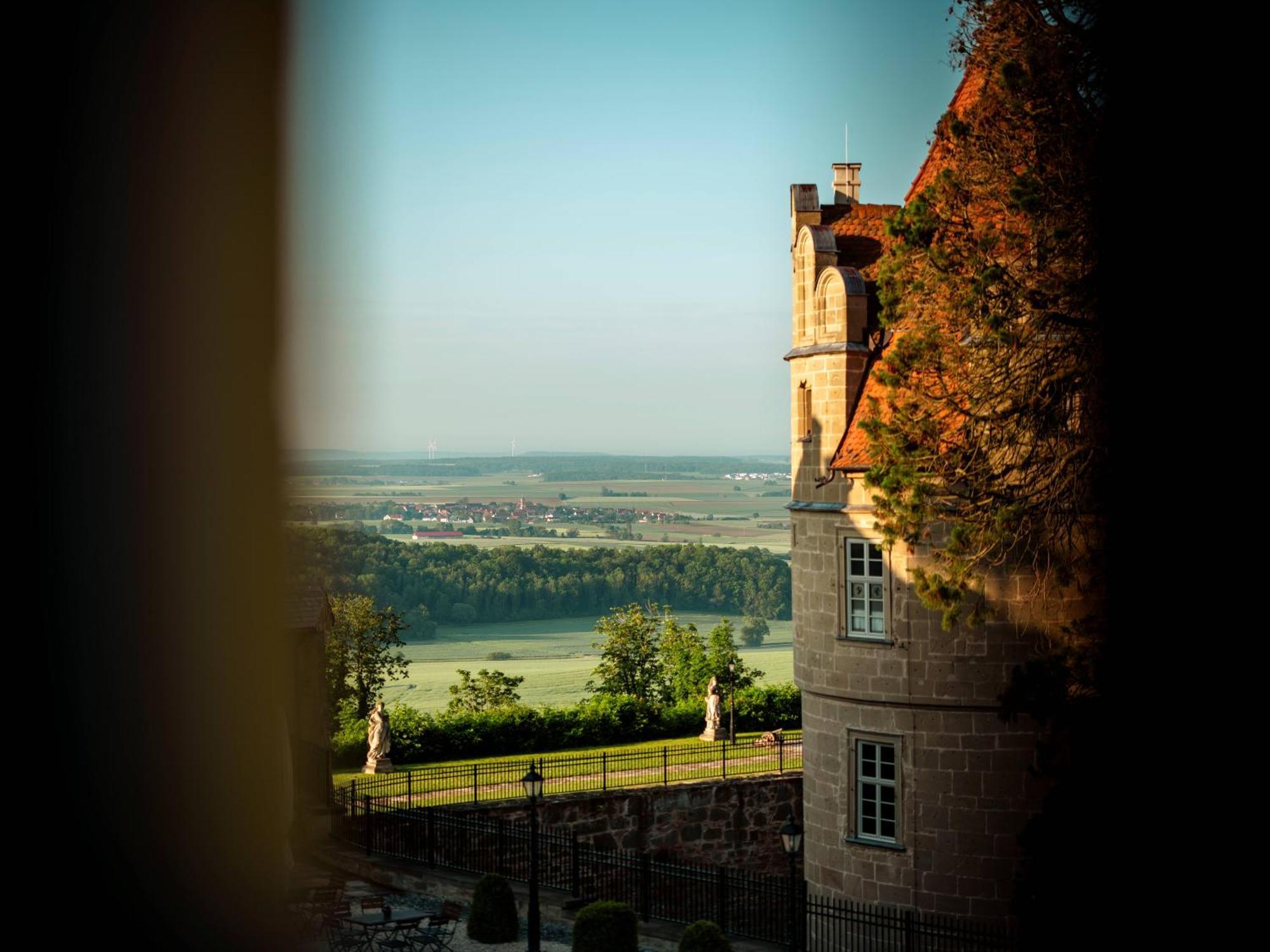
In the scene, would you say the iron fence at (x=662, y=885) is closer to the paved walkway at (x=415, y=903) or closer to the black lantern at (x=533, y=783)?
the paved walkway at (x=415, y=903)

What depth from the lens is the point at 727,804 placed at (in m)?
29.7

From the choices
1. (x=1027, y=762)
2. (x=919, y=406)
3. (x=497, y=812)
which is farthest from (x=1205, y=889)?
(x=497, y=812)

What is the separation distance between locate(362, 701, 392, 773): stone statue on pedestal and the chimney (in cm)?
1623

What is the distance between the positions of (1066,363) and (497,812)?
1575cm

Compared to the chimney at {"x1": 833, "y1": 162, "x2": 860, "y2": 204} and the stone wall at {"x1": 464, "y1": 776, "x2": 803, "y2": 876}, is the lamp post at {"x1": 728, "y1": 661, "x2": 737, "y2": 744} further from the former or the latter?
the chimney at {"x1": 833, "y1": 162, "x2": 860, "y2": 204}

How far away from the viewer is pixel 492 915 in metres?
18.3

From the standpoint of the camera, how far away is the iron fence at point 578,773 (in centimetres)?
2789

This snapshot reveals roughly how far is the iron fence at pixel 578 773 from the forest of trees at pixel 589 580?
41132 millimetres

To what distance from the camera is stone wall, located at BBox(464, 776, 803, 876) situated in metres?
27.8

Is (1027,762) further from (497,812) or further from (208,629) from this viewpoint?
(208,629)

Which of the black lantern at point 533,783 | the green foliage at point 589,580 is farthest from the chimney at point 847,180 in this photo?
the green foliage at point 589,580

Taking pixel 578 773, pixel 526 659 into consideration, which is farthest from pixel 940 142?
pixel 526 659

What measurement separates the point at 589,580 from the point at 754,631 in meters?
13.5

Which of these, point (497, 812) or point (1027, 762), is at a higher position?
point (1027, 762)
